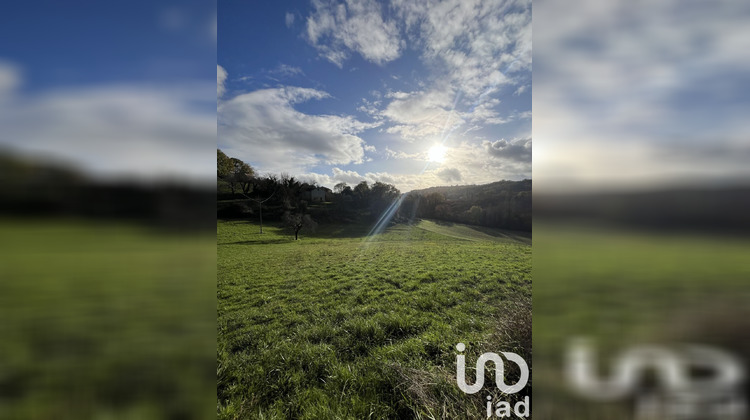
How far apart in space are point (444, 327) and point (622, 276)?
303 centimetres

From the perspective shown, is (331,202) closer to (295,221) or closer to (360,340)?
(295,221)

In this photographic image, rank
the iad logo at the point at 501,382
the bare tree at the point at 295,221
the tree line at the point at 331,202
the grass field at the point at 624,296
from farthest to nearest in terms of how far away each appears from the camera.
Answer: the bare tree at the point at 295,221 < the tree line at the point at 331,202 < the iad logo at the point at 501,382 < the grass field at the point at 624,296

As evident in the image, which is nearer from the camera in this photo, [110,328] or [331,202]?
[110,328]

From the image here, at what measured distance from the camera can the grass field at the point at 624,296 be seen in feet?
5.56

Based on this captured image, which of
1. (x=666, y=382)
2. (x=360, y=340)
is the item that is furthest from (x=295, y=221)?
(x=666, y=382)

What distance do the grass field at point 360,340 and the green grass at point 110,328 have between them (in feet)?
3.83

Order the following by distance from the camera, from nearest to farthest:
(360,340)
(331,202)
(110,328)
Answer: (110,328) → (360,340) → (331,202)

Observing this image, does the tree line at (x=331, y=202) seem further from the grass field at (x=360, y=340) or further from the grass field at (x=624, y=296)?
the grass field at (x=624, y=296)

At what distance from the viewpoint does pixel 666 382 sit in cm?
187

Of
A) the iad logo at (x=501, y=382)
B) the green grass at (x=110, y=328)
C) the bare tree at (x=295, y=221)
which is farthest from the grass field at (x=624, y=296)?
the bare tree at (x=295, y=221)

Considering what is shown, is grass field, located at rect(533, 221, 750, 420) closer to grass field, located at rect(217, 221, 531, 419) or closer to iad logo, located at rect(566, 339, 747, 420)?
iad logo, located at rect(566, 339, 747, 420)

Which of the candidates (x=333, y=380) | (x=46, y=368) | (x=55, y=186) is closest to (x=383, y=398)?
(x=333, y=380)

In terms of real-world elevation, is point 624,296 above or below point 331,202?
below

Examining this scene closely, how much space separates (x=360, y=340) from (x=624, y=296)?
12.3ft
